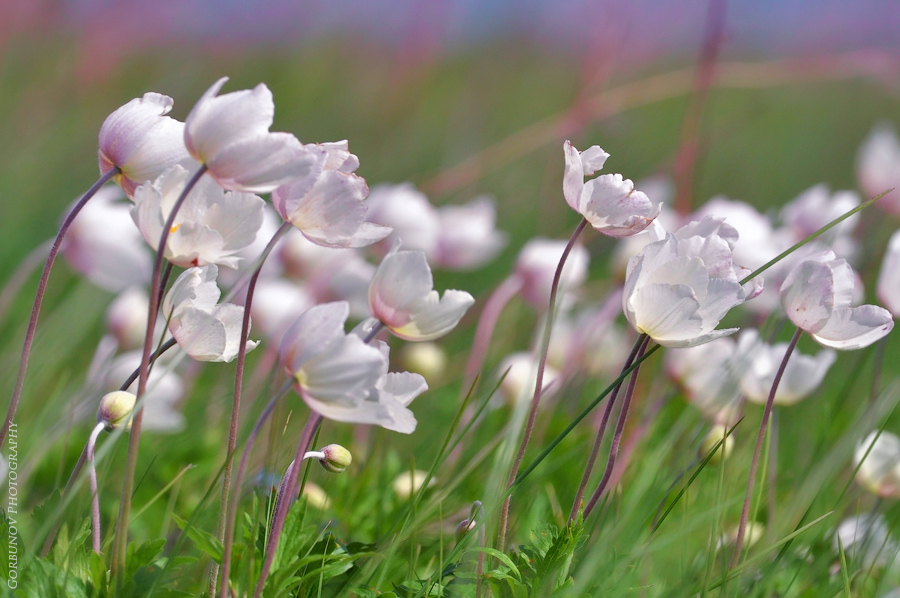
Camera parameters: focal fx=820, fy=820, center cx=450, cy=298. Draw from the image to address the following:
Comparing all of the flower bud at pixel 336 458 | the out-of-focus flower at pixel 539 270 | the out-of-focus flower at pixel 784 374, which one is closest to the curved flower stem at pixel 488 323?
the out-of-focus flower at pixel 539 270

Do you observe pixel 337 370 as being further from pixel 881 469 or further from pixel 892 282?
Result: pixel 881 469

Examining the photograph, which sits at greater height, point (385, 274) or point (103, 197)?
point (385, 274)

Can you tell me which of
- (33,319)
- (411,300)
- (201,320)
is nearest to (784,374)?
(411,300)

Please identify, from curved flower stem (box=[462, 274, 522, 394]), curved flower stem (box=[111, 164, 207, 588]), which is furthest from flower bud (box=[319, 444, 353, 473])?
curved flower stem (box=[462, 274, 522, 394])

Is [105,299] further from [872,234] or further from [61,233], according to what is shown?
[872,234]

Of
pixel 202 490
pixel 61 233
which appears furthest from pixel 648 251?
pixel 202 490
